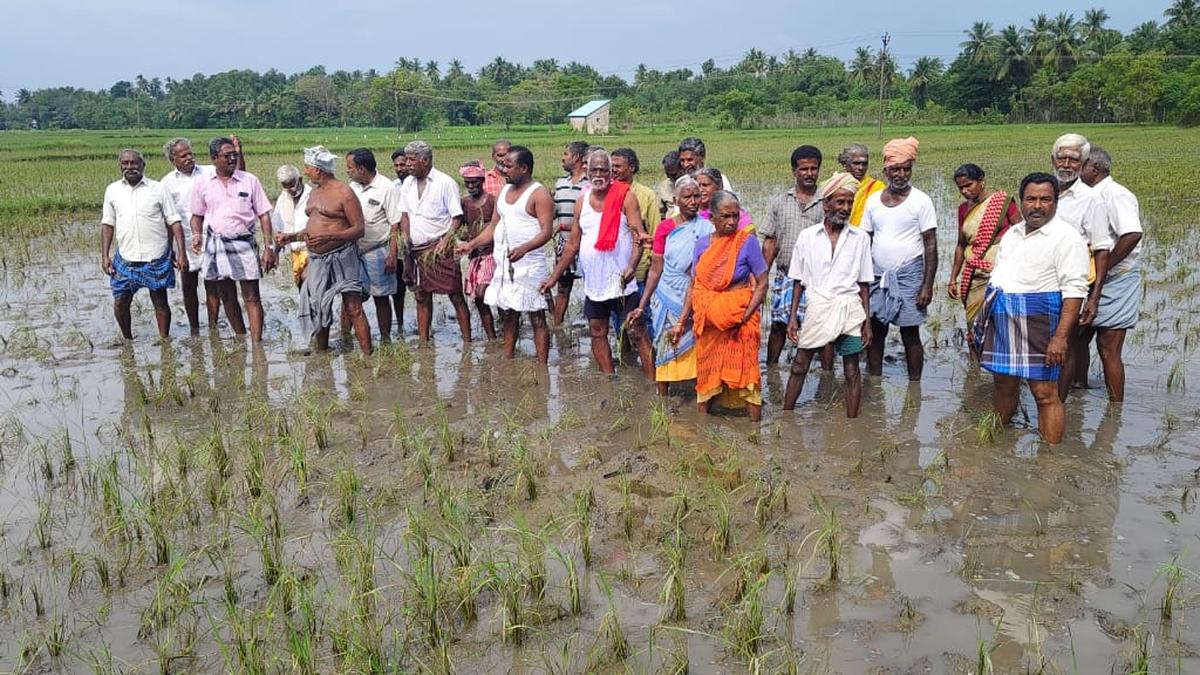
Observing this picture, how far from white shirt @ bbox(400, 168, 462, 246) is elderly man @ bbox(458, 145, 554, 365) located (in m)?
0.47

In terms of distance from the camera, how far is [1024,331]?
Answer: 15.4 feet

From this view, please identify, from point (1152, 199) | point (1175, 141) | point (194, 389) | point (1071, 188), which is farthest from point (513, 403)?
point (1175, 141)

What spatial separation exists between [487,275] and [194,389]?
85.1 inches

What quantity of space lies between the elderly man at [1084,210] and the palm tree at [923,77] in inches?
2626

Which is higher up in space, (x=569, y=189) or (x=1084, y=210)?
(x=569, y=189)

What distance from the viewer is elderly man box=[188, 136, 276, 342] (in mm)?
7262

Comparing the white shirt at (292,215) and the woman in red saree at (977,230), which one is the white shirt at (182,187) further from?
the woman in red saree at (977,230)

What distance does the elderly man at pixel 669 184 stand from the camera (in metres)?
6.87

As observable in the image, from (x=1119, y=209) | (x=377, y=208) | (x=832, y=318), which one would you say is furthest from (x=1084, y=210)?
(x=377, y=208)

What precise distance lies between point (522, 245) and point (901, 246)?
2.48 m

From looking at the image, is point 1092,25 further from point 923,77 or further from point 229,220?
point 229,220

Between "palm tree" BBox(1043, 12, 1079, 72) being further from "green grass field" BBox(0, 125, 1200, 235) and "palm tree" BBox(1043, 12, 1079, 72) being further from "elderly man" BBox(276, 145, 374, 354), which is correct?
"elderly man" BBox(276, 145, 374, 354)

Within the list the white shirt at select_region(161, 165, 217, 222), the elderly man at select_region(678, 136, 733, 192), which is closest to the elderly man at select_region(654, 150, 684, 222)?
the elderly man at select_region(678, 136, 733, 192)

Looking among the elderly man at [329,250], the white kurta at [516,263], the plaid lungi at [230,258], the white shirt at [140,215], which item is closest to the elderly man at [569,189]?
the white kurta at [516,263]
